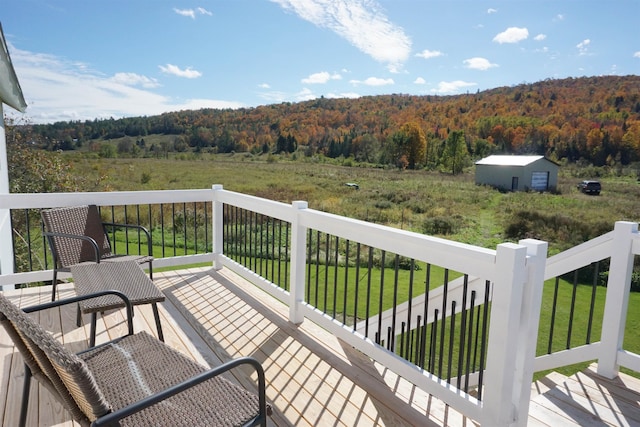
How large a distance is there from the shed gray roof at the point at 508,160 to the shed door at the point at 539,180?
32.1 inches

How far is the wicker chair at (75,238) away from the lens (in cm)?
333

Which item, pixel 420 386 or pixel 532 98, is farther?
pixel 532 98

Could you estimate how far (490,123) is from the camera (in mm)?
22031

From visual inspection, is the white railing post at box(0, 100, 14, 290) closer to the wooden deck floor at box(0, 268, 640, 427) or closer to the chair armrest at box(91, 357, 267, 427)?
the wooden deck floor at box(0, 268, 640, 427)

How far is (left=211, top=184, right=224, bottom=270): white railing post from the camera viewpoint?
456 centimetres

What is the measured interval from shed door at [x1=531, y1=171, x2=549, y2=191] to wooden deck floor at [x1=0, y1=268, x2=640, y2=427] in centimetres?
2118

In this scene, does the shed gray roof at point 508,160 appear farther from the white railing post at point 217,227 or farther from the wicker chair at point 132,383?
the wicker chair at point 132,383

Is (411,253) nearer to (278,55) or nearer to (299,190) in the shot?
(299,190)

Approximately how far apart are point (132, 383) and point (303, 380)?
1113 millimetres

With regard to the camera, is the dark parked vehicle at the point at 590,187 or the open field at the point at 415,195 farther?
the dark parked vehicle at the point at 590,187

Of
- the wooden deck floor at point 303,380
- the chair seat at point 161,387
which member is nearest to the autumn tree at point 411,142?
the wooden deck floor at point 303,380

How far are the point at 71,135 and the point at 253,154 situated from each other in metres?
9.90

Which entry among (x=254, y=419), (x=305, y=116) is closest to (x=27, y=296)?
(x=254, y=419)

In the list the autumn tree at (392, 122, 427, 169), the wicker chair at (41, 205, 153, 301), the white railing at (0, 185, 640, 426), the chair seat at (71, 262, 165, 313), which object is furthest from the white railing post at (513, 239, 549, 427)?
the autumn tree at (392, 122, 427, 169)
